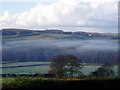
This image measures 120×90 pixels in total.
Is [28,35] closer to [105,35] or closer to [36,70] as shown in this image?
[36,70]

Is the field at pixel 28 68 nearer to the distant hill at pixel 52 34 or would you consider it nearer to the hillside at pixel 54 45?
the hillside at pixel 54 45

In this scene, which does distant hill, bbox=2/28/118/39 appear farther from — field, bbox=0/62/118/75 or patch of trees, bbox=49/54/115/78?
field, bbox=0/62/118/75

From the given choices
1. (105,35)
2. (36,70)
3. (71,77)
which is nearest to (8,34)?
(36,70)

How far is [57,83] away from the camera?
20.0ft

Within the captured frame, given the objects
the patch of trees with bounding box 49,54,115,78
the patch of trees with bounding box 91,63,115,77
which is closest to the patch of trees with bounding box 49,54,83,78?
the patch of trees with bounding box 49,54,115,78

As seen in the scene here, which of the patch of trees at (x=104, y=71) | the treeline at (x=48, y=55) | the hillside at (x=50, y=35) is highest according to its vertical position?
the hillside at (x=50, y=35)

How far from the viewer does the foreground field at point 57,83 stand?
608 centimetres

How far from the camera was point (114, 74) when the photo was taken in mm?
6262

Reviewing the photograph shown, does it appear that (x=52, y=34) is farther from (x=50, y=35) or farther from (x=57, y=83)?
(x=57, y=83)

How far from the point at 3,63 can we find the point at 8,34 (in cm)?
54

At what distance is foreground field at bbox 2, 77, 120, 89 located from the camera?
6078 mm

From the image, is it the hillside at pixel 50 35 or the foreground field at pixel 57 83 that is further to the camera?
the hillside at pixel 50 35

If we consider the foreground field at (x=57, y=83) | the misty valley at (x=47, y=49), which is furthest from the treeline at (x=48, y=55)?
the foreground field at (x=57, y=83)

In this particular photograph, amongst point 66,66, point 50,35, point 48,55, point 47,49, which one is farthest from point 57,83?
point 50,35
